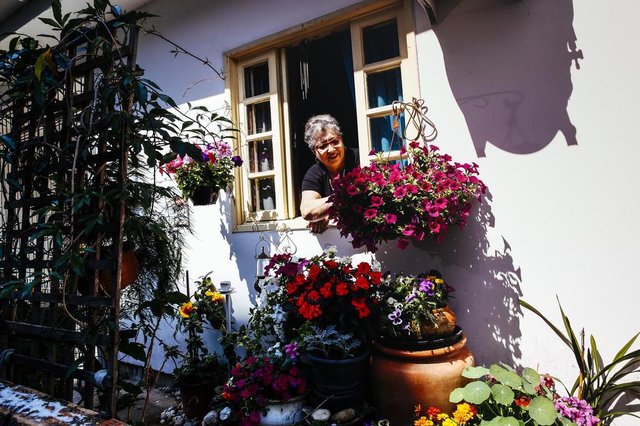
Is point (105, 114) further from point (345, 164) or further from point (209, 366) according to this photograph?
point (209, 366)

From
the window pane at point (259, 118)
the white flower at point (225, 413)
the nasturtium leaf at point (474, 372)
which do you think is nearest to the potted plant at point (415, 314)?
the nasturtium leaf at point (474, 372)

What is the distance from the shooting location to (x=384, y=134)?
9.09 feet

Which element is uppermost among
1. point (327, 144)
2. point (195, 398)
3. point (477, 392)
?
point (327, 144)

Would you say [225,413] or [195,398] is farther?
[195,398]

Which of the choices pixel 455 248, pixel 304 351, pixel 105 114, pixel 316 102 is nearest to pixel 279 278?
pixel 304 351

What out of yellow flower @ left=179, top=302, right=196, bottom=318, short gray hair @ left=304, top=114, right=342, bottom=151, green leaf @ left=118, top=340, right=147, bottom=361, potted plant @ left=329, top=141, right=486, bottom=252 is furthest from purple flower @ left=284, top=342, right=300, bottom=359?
short gray hair @ left=304, top=114, right=342, bottom=151

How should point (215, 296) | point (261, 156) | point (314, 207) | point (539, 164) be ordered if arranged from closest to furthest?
point (539, 164) → point (314, 207) → point (215, 296) → point (261, 156)

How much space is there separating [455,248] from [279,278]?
1235mm

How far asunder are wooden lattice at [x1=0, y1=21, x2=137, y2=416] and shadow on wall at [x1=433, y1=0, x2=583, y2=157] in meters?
1.96

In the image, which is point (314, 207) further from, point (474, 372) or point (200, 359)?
point (200, 359)

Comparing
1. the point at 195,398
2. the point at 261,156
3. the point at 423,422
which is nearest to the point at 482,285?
the point at 423,422

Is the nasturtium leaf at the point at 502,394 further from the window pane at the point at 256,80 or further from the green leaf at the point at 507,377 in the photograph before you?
the window pane at the point at 256,80

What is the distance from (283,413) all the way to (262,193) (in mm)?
1855

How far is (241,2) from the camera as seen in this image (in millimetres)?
3342
